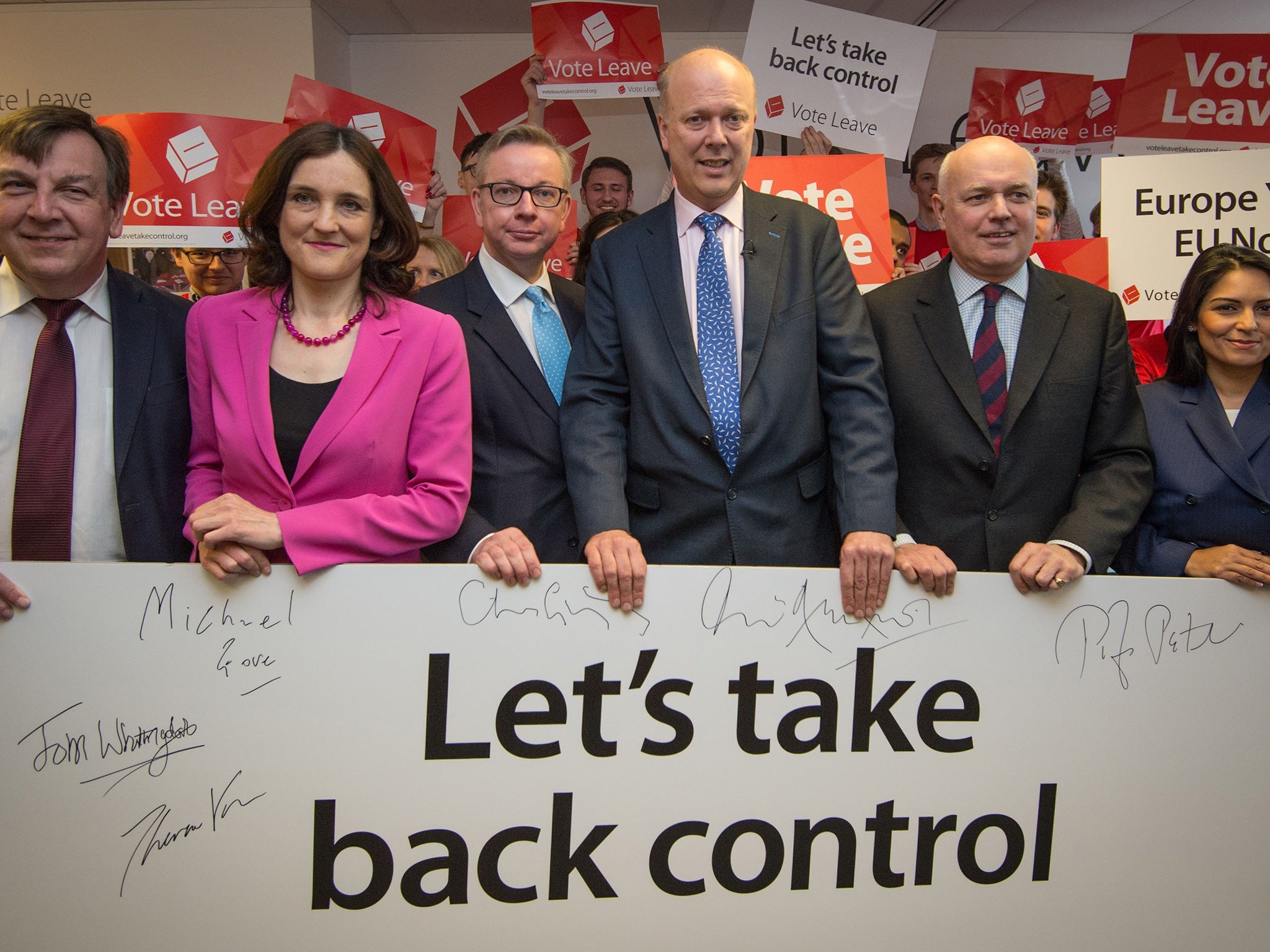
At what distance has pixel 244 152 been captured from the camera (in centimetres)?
313

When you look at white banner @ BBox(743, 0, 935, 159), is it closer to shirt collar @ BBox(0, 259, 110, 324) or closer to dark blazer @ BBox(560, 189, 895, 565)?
dark blazer @ BBox(560, 189, 895, 565)

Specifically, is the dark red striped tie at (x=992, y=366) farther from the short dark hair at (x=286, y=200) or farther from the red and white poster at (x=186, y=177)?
the red and white poster at (x=186, y=177)

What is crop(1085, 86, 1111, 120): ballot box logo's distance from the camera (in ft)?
18.7

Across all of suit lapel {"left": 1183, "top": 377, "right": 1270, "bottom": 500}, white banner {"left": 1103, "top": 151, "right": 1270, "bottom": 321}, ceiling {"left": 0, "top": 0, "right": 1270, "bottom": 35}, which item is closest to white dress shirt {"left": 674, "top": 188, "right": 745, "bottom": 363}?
suit lapel {"left": 1183, "top": 377, "right": 1270, "bottom": 500}

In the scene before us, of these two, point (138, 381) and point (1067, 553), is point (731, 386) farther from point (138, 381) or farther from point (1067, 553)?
point (138, 381)

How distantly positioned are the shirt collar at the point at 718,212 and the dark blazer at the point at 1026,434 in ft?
1.49

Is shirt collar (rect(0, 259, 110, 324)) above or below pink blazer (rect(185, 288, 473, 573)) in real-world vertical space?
above

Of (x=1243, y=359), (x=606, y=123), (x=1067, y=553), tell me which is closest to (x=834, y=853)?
(x=1067, y=553)

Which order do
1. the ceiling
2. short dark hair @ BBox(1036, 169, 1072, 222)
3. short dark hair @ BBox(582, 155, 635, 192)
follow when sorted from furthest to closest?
1. the ceiling
2. short dark hair @ BBox(582, 155, 635, 192)
3. short dark hair @ BBox(1036, 169, 1072, 222)

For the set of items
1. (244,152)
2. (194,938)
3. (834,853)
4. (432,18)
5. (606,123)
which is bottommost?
(194,938)

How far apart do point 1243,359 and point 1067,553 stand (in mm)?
833

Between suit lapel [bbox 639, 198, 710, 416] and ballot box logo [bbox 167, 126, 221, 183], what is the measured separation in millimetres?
1721

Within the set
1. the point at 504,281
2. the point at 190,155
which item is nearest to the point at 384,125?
the point at 190,155

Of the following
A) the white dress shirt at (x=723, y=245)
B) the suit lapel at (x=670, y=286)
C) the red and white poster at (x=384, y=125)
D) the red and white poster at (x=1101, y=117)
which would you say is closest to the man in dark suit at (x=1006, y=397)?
the white dress shirt at (x=723, y=245)
